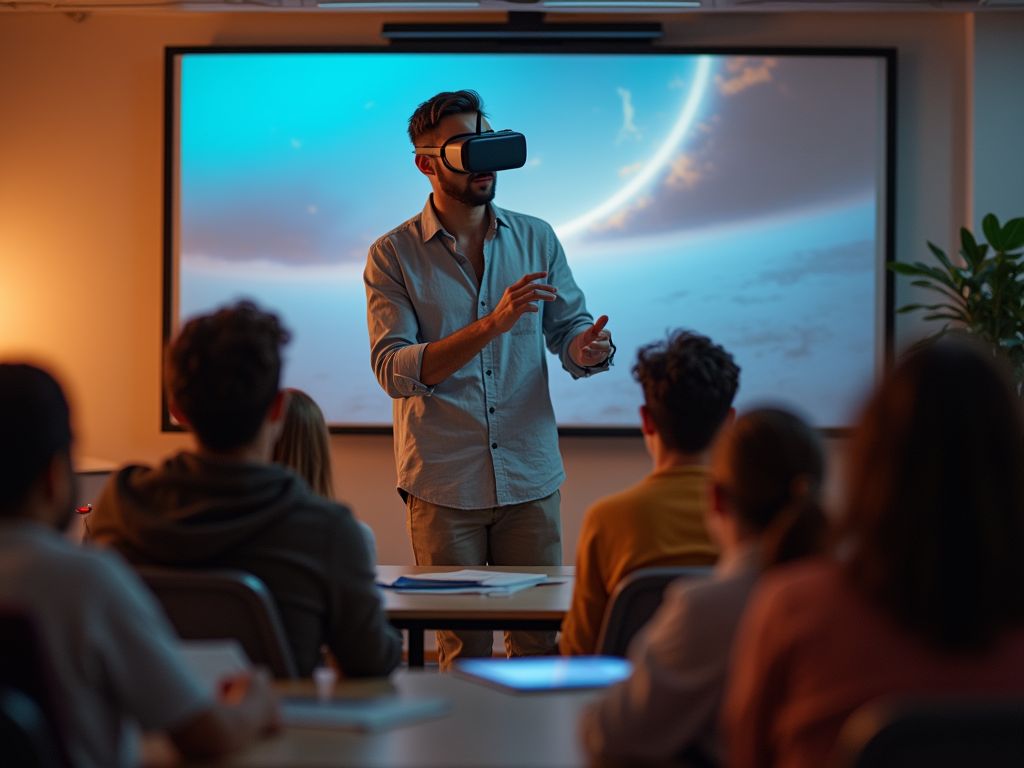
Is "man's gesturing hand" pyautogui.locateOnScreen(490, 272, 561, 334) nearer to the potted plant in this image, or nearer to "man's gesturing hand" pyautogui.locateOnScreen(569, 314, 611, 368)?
"man's gesturing hand" pyautogui.locateOnScreen(569, 314, 611, 368)

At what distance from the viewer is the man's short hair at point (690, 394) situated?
1.88 meters

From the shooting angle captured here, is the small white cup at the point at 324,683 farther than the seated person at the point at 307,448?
No

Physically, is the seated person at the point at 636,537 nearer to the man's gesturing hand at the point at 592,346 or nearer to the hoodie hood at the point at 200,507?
the hoodie hood at the point at 200,507

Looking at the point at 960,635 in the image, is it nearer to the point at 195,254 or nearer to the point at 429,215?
the point at 429,215

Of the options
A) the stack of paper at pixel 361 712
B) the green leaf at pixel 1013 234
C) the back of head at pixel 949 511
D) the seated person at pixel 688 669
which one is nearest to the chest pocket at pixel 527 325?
the stack of paper at pixel 361 712

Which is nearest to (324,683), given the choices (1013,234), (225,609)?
(225,609)

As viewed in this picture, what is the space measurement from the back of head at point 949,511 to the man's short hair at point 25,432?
0.85 m

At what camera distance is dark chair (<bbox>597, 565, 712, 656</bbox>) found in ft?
4.83

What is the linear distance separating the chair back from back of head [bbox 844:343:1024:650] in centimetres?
73

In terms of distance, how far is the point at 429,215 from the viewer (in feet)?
9.52

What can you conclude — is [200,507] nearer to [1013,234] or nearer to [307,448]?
[307,448]

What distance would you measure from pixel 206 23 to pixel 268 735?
377 cm

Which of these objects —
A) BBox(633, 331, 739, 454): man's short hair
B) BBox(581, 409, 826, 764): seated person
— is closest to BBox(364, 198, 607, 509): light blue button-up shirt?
BBox(633, 331, 739, 454): man's short hair

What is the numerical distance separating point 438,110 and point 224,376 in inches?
61.8
